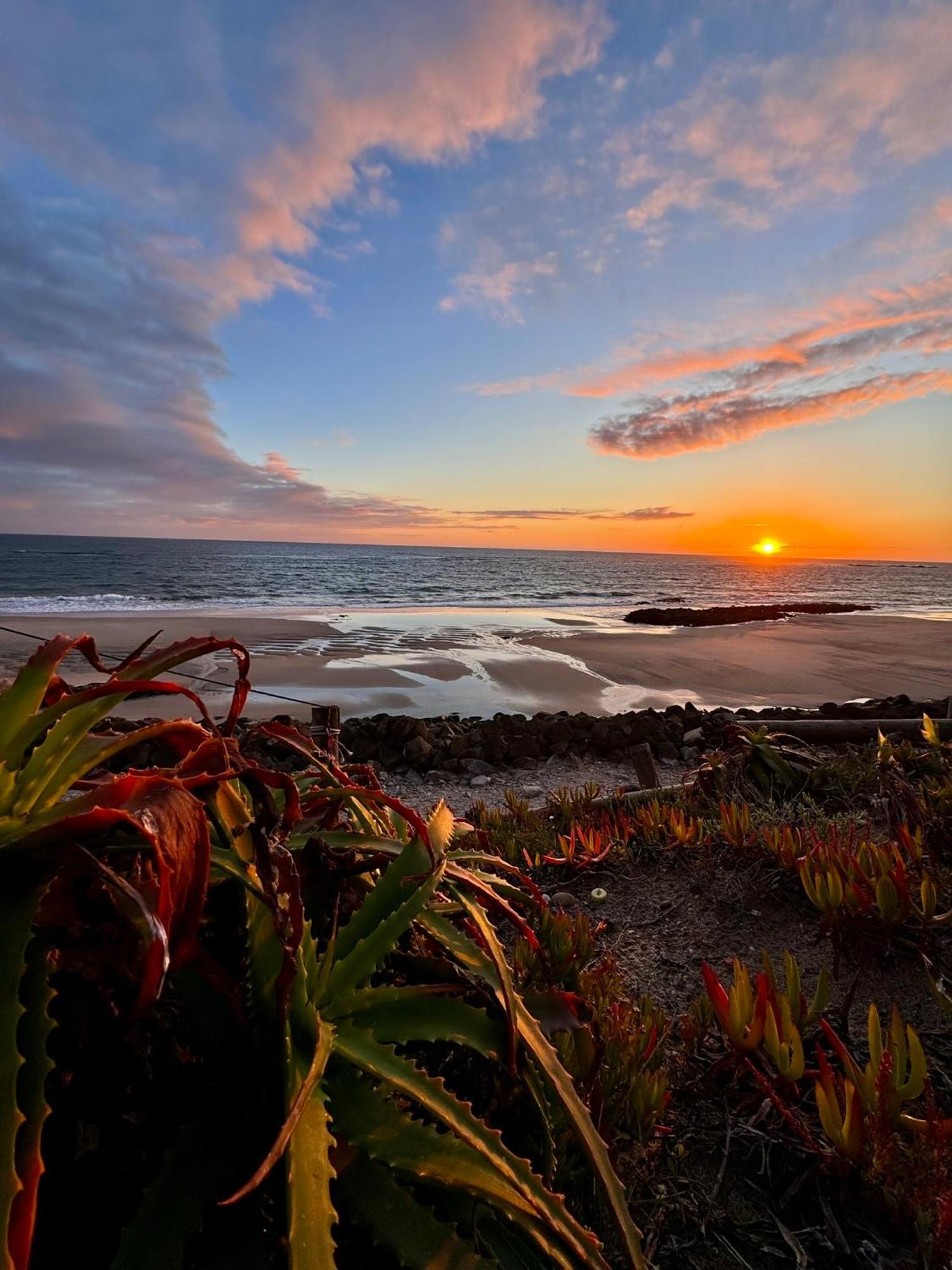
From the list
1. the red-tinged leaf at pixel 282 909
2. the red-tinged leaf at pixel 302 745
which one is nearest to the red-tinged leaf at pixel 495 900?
the red-tinged leaf at pixel 302 745

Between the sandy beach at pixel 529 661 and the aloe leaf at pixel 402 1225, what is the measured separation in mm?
5754

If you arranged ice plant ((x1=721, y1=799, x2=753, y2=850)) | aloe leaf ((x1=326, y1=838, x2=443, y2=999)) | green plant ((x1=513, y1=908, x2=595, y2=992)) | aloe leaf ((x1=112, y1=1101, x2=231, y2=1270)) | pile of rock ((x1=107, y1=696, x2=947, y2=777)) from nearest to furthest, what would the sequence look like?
aloe leaf ((x1=112, y1=1101, x2=231, y2=1270)) < aloe leaf ((x1=326, y1=838, x2=443, y2=999)) < green plant ((x1=513, y1=908, x2=595, y2=992)) < ice plant ((x1=721, y1=799, x2=753, y2=850)) < pile of rock ((x1=107, y1=696, x2=947, y2=777))

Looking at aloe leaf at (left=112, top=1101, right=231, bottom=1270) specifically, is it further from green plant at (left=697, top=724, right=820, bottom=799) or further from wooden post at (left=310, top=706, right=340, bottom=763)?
green plant at (left=697, top=724, right=820, bottom=799)

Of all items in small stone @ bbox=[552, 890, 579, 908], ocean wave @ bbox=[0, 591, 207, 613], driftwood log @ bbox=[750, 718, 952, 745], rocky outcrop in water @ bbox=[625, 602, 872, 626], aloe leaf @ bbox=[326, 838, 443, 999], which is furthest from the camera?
ocean wave @ bbox=[0, 591, 207, 613]

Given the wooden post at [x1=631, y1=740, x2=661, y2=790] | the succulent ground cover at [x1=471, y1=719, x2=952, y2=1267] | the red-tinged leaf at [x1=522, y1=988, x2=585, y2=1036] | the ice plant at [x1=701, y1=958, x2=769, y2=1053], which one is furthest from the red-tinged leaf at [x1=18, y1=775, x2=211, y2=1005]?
the wooden post at [x1=631, y1=740, x2=661, y2=790]

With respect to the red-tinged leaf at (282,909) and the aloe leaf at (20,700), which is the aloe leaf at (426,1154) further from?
the aloe leaf at (20,700)

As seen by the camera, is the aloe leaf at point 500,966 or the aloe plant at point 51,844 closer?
the aloe plant at point 51,844

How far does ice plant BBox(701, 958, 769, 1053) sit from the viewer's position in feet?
5.78

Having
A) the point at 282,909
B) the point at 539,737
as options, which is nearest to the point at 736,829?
the point at 282,909

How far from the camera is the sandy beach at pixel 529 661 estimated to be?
11.3m

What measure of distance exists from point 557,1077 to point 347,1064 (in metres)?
0.37

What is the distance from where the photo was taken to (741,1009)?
182 cm

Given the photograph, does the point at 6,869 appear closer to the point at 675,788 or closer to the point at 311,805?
the point at 311,805

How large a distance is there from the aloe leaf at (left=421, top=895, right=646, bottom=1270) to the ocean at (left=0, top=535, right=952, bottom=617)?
85.4 feet
